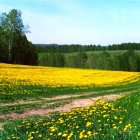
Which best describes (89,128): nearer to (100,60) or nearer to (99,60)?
(100,60)

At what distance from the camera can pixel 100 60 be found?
147 metres

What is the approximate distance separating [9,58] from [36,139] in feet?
287

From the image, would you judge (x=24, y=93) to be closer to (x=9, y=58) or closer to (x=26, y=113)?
(x=26, y=113)

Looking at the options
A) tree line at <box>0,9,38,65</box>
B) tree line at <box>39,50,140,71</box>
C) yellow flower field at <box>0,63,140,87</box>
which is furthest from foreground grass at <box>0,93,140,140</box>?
tree line at <box>39,50,140,71</box>

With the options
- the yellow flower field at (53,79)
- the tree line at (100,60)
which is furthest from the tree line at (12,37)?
the tree line at (100,60)

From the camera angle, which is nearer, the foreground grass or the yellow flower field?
the foreground grass

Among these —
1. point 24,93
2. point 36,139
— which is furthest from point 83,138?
point 24,93

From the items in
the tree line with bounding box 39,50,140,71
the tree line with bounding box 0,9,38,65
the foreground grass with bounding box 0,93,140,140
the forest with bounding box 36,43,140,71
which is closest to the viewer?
the foreground grass with bounding box 0,93,140,140

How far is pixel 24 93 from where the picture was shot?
33219mm

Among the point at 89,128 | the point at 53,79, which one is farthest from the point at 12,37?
the point at 89,128

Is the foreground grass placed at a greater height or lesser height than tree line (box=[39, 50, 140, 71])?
lesser

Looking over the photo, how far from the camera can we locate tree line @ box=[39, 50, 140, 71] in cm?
13900

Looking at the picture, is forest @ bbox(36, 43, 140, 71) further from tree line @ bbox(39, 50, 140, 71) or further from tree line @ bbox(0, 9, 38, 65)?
tree line @ bbox(0, 9, 38, 65)

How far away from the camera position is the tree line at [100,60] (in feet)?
456
